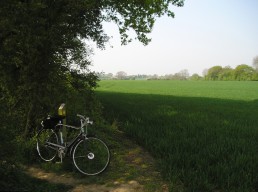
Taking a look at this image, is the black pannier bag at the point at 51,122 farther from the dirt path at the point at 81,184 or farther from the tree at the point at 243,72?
the tree at the point at 243,72

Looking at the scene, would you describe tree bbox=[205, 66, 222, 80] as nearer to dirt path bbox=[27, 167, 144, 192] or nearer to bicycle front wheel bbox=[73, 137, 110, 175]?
bicycle front wheel bbox=[73, 137, 110, 175]

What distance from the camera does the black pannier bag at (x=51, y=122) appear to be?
23.6ft

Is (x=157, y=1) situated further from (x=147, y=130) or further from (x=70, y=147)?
(x=70, y=147)

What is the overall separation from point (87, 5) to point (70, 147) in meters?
4.17

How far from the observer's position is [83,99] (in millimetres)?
9445

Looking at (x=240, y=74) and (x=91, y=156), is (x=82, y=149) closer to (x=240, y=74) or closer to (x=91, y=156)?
(x=91, y=156)

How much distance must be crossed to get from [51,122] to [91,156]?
54.4 inches

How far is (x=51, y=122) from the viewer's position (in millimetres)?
7219

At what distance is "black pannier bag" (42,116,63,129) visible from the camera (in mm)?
7191

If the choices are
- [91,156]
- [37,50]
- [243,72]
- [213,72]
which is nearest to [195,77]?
[213,72]

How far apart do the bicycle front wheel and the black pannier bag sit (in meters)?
0.91

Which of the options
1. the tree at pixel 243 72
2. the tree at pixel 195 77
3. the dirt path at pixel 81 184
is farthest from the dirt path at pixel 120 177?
the tree at pixel 195 77

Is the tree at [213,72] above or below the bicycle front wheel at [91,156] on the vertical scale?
above

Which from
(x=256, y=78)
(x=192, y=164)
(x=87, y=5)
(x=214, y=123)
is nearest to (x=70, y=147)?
(x=192, y=164)
